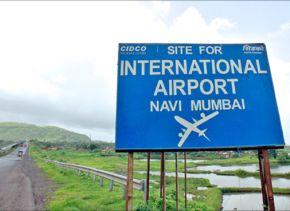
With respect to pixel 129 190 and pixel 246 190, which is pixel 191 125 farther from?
pixel 246 190

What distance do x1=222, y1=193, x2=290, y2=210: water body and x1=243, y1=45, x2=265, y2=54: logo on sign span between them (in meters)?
16.6

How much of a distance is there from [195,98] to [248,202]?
65.4 ft

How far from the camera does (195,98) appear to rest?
17.8 ft

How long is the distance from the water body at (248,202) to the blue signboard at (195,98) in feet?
53.8

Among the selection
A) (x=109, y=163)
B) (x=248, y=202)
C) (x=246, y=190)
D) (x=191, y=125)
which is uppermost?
(x=191, y=125)

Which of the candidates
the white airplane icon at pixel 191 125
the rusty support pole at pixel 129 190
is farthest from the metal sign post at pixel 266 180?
the rusty support pole at pixel 129 190

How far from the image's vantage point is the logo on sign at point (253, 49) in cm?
575

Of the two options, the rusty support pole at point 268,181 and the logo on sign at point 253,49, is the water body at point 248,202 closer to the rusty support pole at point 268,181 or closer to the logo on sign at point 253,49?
the rusty support pole at point 268,181

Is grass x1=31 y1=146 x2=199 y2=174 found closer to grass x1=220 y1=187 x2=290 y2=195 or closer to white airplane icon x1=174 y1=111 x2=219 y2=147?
grass x1=220 y1=187 x2=290 y2=195

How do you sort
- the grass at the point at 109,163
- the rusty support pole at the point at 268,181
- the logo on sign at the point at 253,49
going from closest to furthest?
the rusty support pole at the point at 268,181 → the logo on sign at the point at 253,49 → the grass at the point at 109,163

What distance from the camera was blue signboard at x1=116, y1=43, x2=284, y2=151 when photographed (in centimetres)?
514

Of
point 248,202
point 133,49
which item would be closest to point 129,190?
point 133,49

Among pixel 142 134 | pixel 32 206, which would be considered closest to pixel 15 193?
pixel 32 206

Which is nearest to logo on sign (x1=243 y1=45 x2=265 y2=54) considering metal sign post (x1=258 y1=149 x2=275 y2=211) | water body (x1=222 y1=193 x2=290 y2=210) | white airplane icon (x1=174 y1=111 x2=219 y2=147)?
white airplane icon (x1=174 y1=111 x2=219 y2=147)
